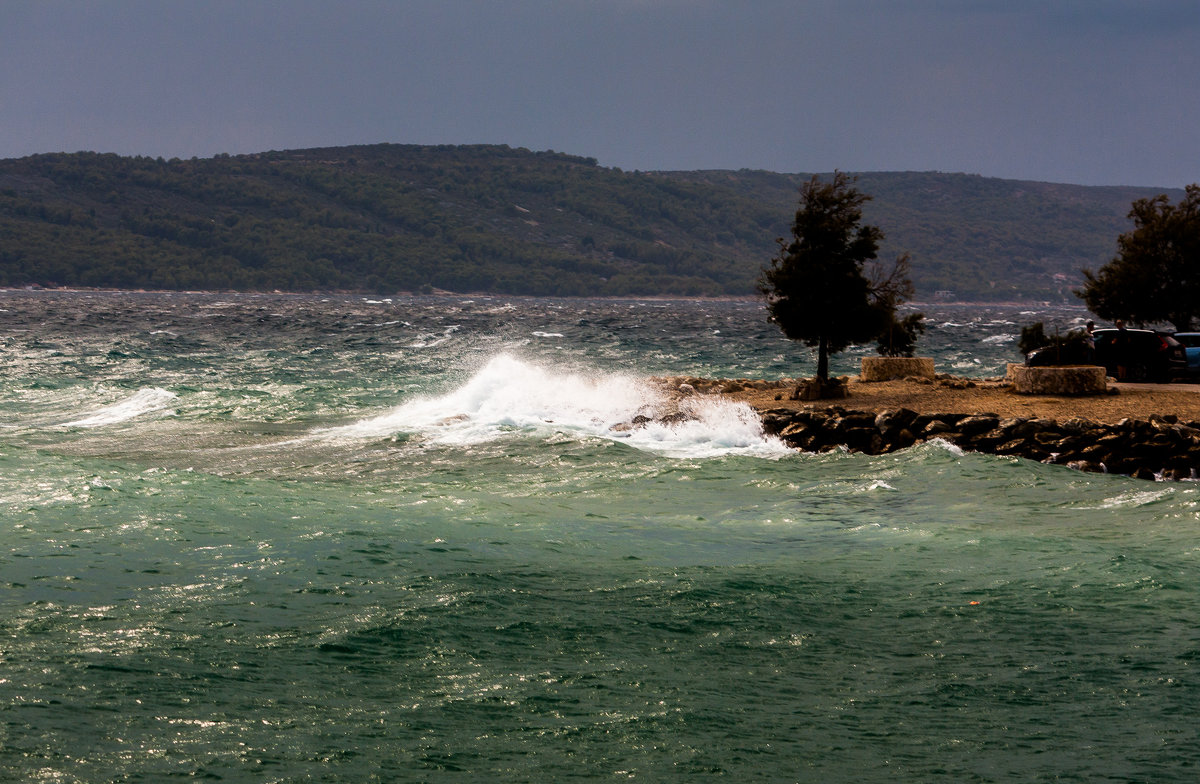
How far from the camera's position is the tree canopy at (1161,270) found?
36.3 m

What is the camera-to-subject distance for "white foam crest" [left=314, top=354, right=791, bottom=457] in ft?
87.5

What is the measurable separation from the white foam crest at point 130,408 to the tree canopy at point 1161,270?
2896 centimetres

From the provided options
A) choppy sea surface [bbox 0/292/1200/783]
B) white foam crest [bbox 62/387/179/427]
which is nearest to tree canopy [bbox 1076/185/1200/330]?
choppy sea surface [bbox 0/292/1200/783]

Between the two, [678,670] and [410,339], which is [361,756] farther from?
[410,339]

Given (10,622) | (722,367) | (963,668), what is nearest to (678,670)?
(963,668)

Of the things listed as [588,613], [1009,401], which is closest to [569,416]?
[1009,401]

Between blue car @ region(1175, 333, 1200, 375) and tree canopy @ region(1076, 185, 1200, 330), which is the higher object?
tree canopy @ region(1076, 185, 1200, 330)

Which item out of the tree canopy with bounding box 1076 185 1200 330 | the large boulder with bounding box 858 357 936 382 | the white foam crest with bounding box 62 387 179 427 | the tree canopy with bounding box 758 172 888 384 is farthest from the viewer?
the tree canopy with bounding box 1076 185 1200 330

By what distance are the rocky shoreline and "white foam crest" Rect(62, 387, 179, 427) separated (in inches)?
684

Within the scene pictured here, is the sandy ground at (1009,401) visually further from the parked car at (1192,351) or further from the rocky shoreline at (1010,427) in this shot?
the parked car at (1192,351)

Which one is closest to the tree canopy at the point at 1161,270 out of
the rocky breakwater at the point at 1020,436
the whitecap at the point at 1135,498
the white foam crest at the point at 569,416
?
the rocky breakwater at the point at 1020,436

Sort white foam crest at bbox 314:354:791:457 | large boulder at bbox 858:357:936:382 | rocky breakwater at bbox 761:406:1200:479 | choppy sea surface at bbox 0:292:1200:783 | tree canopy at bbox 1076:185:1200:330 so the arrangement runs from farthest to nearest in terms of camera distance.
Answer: tree canopy at bbox 1076:185:1200:330 < large boulder at bbox 858:357:936:382 < white foam crest at bbox 314:354:791:457 < rocky breakwater at bbox 761:406:1200:479 < choppy sea surface at bbox 0:292:1200:783

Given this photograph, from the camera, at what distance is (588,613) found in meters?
12.5

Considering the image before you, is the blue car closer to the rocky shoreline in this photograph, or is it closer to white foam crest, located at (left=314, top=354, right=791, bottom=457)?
the rocky shoreline
